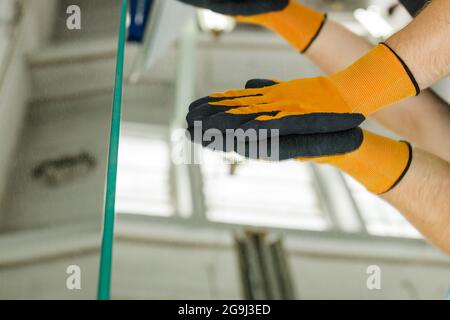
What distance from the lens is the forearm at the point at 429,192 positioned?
1.00m

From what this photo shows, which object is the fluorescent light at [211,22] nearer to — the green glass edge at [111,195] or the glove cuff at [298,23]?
the glove cuff at [298,23]

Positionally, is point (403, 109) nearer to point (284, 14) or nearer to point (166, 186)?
point (284, 14)

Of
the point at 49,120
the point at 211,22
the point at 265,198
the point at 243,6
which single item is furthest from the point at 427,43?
the point at 265,198

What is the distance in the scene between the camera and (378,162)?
3.25ft

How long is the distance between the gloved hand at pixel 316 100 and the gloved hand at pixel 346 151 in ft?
0.06

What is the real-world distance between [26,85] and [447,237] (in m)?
0.91

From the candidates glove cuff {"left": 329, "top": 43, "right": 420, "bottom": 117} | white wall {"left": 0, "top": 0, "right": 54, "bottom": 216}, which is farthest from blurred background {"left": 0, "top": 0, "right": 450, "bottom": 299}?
glove cuff {"left": 329, "top": 43, "right": 420, "bottom": 117}

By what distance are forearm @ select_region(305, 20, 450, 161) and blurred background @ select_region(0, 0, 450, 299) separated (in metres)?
0.07

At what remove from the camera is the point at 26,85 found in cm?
106

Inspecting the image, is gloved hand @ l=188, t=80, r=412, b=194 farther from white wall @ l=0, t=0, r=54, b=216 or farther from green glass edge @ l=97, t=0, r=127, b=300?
white wall @ l=0, t=0, r=54, b=216

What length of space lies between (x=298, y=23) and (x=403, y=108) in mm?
346

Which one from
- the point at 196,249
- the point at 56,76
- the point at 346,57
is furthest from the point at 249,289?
the point at 56,76

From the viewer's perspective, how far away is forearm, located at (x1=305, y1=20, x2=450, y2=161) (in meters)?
1.14

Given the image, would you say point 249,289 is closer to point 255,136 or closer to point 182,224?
point 182,224
